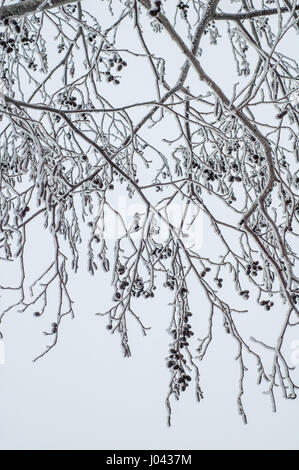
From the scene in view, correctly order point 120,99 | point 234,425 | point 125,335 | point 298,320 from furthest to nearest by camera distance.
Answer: point 120,99 < point 234,425 < point 125,335 < point 298,320

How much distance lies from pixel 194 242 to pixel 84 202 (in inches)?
30.6

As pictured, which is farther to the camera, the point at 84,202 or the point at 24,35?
the point at 84,202

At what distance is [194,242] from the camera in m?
2.00

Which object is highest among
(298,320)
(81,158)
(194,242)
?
(81,158)

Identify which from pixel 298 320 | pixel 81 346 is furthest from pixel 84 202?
pixel 81 346

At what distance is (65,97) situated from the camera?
7.77ft

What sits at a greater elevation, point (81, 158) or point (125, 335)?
point (81, 158)

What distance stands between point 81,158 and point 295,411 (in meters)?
9.62
